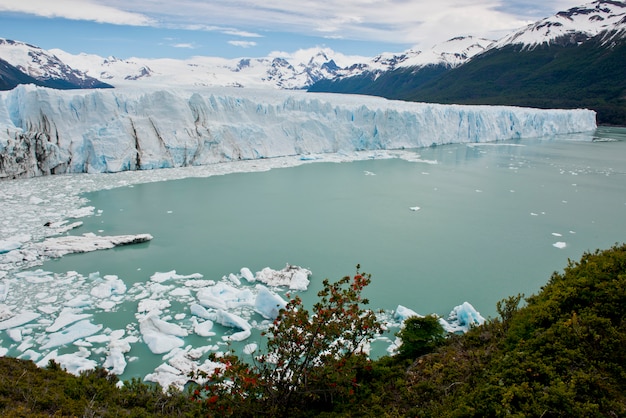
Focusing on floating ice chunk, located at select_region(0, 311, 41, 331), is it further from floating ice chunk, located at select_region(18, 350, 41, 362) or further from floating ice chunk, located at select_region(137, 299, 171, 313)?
floating ice chunk, located at select_region(137, 299, 171, 313)

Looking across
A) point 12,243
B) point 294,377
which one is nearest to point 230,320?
point 294,377

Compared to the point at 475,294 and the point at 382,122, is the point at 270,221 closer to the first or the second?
the point at 475,294

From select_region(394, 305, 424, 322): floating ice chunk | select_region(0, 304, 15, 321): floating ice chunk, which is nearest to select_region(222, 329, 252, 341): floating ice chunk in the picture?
select_region(394, 305, 424, 322): floating ice chunk

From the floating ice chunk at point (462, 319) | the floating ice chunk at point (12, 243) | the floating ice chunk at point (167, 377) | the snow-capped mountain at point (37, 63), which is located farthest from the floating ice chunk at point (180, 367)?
the snow-capped mountain at point (37, 63)

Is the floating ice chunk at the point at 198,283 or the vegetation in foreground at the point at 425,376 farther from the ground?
the vegetation in foreground at the point at 425,376

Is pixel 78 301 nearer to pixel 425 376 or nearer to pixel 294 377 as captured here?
pixel 294 377

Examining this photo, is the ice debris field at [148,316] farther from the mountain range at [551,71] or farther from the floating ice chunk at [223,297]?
the mountain range at [551,71]
